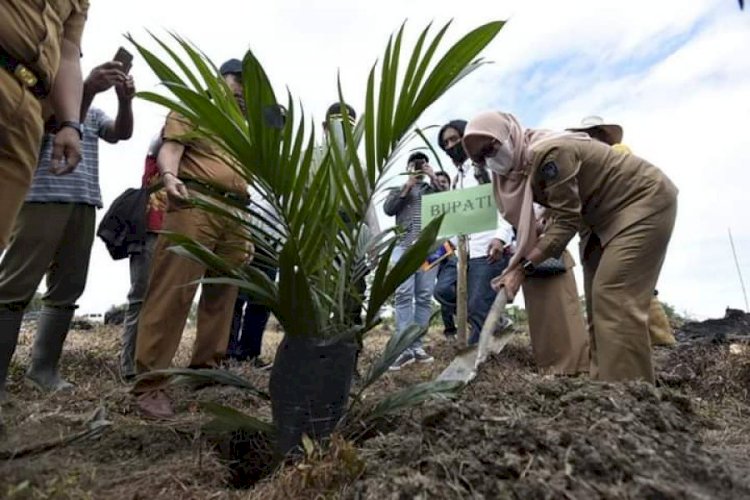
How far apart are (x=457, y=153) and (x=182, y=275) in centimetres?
224

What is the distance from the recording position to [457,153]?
13.2ft

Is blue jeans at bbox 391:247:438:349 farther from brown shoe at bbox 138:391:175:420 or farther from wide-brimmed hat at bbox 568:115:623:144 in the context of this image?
brown shoe at bbox 138:391:175:420

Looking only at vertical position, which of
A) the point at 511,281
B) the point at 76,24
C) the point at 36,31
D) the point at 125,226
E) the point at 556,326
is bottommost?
the point at 556,326

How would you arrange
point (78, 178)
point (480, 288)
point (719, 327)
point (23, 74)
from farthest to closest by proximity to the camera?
point (719, 327) < point (480, 288) < point (78, 178) < point (23, 74)

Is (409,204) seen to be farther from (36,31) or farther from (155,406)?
(36,31)

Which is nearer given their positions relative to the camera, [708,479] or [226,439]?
[708,479]

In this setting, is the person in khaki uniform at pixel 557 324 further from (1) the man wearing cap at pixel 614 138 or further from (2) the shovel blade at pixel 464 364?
(2) the shovel blade at pixel 464 364

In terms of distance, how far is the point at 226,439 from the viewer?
1.70 meters

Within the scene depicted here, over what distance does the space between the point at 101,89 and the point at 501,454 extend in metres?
2.12

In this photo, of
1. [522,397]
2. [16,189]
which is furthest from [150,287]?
[522,397]

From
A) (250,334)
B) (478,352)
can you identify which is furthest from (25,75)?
(250,334)

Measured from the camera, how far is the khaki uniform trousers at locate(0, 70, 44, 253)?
150cm

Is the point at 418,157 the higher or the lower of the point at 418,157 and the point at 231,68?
the lower

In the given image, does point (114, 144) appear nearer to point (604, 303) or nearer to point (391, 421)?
point (391, 421)
